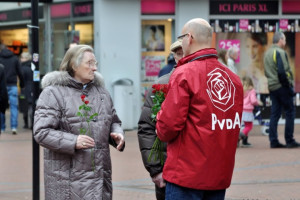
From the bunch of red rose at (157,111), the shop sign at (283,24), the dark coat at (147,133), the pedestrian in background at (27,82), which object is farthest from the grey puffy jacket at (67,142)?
the shop sign at (283,24)

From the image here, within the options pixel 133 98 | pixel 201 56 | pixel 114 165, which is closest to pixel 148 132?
pixel 201 56

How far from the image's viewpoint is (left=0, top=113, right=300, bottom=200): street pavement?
8391 millimetres

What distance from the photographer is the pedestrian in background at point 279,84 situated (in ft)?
39.8

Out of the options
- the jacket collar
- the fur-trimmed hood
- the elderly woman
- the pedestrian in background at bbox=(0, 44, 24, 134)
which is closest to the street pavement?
the pedestrian in background at bbox=(0, 44, 24, 134)

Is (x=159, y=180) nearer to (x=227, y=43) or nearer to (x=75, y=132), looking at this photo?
(x=75, y=132)

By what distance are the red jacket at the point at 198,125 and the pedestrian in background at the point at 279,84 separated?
810 centimetres

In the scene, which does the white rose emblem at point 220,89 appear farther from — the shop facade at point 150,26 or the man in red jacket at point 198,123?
the shop facade at point 150,26

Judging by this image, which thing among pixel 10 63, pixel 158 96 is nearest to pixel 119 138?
pixel 158 96

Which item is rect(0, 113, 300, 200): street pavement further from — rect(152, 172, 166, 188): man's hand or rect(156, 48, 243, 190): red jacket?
rect(156, 48, 243, 190): red jacket

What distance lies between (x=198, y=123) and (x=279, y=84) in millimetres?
8432

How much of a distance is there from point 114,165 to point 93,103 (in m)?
5.71

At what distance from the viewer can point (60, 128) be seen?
16.6 ft

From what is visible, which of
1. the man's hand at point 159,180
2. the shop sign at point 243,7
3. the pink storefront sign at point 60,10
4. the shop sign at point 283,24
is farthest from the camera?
the pink storefront sign at point 60,10

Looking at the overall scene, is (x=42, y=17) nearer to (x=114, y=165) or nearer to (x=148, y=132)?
(x=114, y=165)
